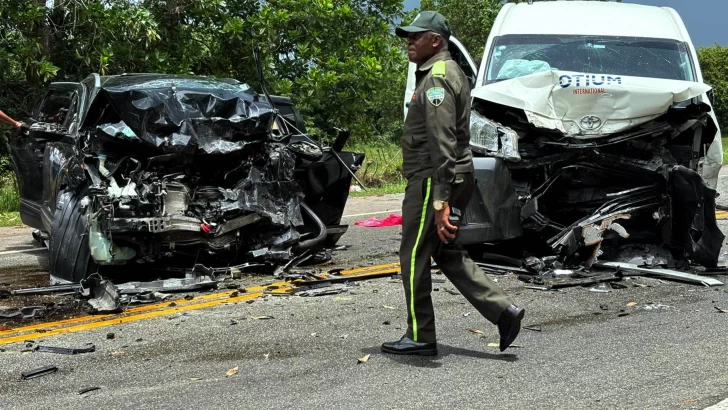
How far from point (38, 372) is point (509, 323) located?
258cm

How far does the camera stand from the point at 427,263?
196 inches

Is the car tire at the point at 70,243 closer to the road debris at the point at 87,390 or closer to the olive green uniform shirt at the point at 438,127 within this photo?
the road debris at the point at 87,390

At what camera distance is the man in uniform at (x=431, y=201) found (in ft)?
15.9

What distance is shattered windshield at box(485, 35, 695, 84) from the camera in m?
8.40

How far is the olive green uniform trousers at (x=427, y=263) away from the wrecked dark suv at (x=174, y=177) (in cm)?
265

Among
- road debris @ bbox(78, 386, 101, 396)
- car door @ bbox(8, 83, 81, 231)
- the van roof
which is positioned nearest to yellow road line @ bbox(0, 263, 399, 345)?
road debris @ bbox(78, 386, 101, 396)

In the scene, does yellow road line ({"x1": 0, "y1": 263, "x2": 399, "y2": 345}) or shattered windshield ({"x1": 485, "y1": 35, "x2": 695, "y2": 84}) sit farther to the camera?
shattered windshield ({"x1": 485, "y1": 35, "x2": 695, "y2": 84})

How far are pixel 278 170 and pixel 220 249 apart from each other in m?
0.89

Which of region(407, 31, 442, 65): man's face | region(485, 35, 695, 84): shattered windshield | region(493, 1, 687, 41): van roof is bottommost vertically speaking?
region(485, 35, 695, 84): shattered windshield

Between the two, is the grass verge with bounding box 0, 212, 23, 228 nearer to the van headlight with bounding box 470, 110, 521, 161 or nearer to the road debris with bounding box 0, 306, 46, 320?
the road debris with bounding box 0, 306, 46, 320

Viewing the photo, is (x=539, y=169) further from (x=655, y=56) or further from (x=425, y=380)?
(x=425, y=380)

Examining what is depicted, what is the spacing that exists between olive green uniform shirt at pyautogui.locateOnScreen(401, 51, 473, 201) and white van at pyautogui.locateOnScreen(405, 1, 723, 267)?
8.10 feet

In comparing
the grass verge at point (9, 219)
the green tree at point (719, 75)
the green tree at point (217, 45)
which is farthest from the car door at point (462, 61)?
the green tree at point (719, 75)

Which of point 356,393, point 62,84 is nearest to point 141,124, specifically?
point 62,84
